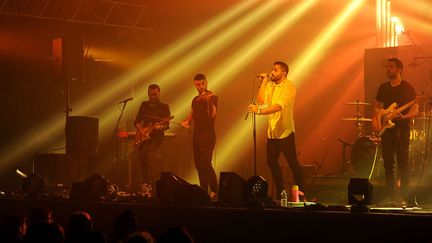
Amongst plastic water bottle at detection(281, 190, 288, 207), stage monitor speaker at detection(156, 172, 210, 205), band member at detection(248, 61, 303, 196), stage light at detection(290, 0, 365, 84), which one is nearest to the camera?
stage monitor speaker at detection(156, 172, 210, 205)

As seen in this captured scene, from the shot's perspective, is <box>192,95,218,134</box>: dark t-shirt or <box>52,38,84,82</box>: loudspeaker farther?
<box>52,38,84,82</box>: loudspeaker

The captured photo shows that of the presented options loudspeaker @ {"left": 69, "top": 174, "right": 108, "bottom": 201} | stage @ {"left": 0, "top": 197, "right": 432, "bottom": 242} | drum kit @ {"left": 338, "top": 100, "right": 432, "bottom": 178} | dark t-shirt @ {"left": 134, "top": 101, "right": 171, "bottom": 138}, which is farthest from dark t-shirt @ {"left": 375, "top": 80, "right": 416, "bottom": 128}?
dark t-shirt @ {"left": 134, "top": 101, "right": 171, "bottom": 138}

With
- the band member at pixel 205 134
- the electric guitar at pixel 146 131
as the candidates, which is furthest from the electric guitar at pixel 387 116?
the electric guitar at pixel 146 131

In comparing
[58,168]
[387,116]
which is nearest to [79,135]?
Answer: [58,168]

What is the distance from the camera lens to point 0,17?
14562 mm

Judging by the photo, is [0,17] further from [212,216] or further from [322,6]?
[212,216]

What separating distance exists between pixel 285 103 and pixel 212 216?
303cm

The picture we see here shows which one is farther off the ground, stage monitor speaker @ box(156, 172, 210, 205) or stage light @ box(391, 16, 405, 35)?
stage light @ box(391, 16, 405, 35)

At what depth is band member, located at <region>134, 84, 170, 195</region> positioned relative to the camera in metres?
12.4

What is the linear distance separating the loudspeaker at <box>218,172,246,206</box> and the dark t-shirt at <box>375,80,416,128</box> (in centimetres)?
262

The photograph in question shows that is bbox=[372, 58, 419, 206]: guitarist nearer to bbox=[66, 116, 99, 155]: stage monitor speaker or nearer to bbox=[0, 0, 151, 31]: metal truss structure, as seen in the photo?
bbox=[66, 116, 99, 155]: stage monitor speaker

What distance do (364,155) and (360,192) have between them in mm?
6100

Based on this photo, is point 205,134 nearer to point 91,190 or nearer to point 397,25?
point 91,190

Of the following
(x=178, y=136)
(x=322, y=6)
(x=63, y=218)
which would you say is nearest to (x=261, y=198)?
(x=63, y=218)
